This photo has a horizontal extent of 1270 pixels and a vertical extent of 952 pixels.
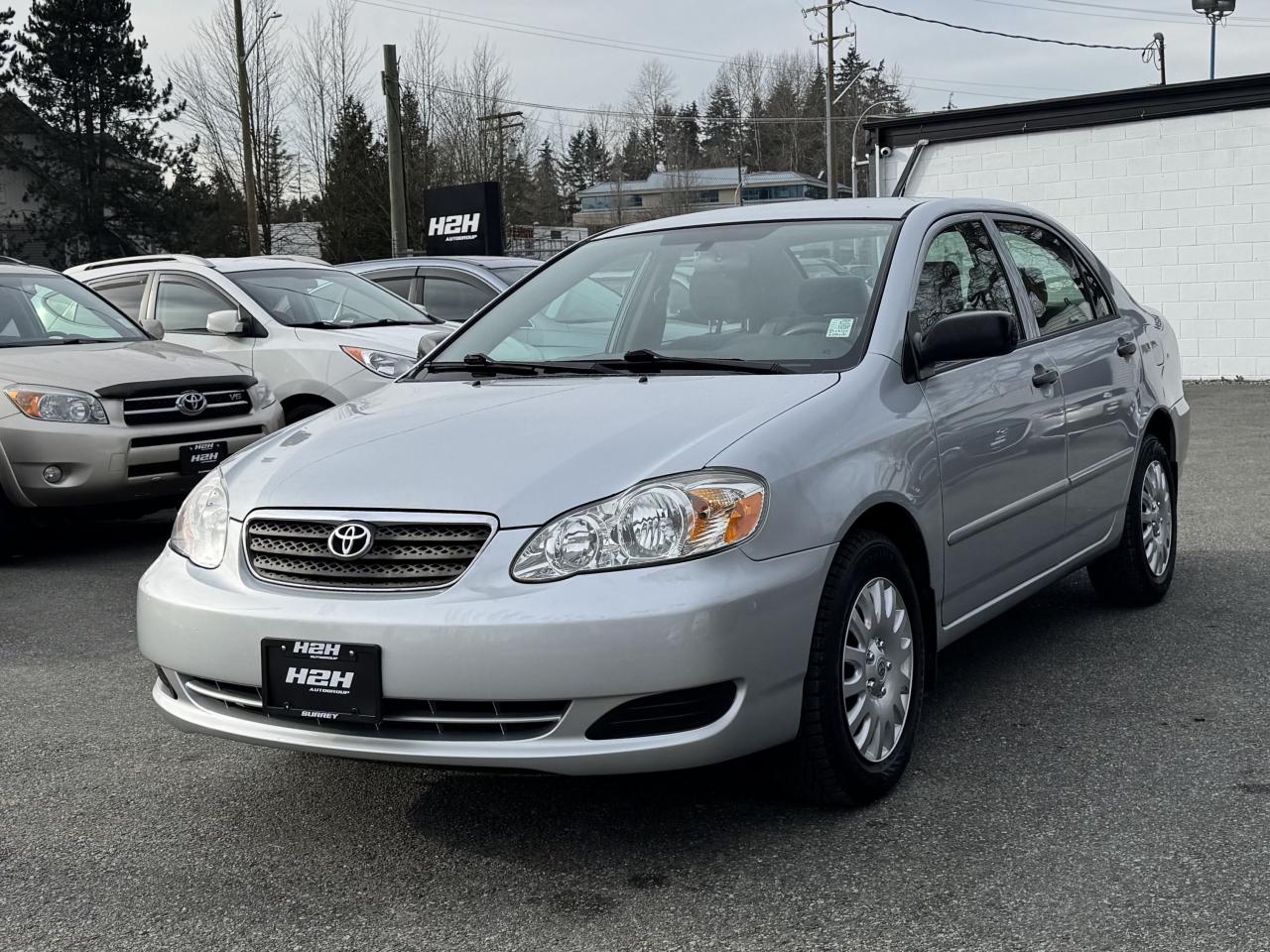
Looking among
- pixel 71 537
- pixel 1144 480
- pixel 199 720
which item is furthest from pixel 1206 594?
pixel 71 537

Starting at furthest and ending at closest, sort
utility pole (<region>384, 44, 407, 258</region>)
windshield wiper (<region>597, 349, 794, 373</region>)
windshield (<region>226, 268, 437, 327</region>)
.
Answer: utility pole (<region>384, 44, 407, 258</region>), windshield (<region>226, 268, 437, 327</region>), windshield wiper (<region>597, 349, 794, 373</region>)

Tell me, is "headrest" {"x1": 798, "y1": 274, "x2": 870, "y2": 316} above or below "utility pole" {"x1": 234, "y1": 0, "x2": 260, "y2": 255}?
below

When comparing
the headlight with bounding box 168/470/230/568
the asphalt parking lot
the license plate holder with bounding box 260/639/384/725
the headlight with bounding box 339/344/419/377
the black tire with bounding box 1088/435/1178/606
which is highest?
the headlight with bounding box 339/344/419/377

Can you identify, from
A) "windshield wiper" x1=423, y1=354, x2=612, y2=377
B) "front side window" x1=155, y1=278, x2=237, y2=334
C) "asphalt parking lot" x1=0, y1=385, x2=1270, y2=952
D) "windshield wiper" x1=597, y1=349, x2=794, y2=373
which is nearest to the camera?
"asphalt parking lot" x1=0, y1=385, x2=1270, y2=952

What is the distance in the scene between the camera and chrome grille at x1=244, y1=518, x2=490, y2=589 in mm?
3129

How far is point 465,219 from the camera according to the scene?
2086 cm

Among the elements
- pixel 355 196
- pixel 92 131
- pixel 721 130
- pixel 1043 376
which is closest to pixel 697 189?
pixel 721 130

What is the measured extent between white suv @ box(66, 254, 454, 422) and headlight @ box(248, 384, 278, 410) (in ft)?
2.41

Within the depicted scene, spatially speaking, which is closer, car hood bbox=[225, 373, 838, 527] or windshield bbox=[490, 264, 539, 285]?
car hood bbox=[225, 373, 838, 527]

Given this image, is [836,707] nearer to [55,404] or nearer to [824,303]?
[824,303]

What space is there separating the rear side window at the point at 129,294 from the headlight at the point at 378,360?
7.06 feet

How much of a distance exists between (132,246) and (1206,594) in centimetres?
4386

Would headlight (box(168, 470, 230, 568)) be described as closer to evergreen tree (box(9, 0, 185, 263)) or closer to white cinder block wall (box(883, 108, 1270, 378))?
white cinder block wall (box(883, 108, 1270, 378))

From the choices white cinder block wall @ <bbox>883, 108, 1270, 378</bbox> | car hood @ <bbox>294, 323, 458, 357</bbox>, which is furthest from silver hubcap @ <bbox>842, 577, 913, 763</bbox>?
white cinder block wall @ <bbox>883, 108, 1270, 378</bbox>
